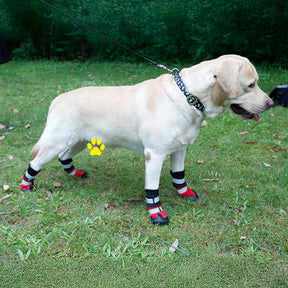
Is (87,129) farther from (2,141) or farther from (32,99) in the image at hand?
(32,99)

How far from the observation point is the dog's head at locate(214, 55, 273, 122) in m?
2.66

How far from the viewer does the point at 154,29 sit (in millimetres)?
10172

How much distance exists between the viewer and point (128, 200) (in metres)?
3.68

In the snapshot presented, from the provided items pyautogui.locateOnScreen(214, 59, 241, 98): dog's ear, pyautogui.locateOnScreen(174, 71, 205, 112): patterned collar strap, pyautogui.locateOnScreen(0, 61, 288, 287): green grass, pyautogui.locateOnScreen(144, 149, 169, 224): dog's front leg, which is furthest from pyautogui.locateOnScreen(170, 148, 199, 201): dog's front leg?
pyautogui.locateOnScreen(214, 59, 241, 98): dog's ear

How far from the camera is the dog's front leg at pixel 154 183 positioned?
3.07 metres

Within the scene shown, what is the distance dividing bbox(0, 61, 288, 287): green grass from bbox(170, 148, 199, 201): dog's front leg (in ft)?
0.40

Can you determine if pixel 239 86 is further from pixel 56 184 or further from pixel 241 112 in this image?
pixel 56 184

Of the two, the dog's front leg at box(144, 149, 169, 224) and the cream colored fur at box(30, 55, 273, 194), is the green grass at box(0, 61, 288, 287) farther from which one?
the cream colored fur at box(30, 55, 273, 194)

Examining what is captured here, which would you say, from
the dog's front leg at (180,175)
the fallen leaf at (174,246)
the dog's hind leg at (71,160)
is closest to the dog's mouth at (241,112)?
the dog's front leg at (180,175)

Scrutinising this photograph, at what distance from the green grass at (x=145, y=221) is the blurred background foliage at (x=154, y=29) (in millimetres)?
4230

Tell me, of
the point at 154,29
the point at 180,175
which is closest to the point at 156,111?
the point at 180,175

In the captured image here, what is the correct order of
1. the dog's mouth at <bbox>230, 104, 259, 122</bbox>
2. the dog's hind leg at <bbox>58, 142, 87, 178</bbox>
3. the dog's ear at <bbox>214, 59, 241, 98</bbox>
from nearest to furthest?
1. the dog's ear at <bbox>214, 59, 241, 98</bbox>
2. the dog's mouth at <bbox>230, 104, 259, 122</bbox>
3. the dog's hind leg at <bbox>58, 142, 87, 178</bbox>

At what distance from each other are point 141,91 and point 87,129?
72 cm

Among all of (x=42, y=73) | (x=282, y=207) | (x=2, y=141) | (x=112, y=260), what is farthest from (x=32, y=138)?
(x=42, y=73)
